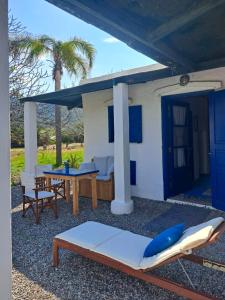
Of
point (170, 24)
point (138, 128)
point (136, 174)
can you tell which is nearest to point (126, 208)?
point (136, 174)

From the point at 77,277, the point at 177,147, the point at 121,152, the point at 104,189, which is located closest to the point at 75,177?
the point at 121,152

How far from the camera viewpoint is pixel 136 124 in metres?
7.31

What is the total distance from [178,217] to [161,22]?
12.4 ft

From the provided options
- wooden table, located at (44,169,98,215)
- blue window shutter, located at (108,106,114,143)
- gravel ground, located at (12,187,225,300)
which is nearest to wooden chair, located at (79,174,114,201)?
wooden table, located at (44,169,98,215)

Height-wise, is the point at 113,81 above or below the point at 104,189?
above

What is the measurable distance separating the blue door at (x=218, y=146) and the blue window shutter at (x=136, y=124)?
2019 mm

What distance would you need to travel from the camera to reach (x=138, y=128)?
727cm

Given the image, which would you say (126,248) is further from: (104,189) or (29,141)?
(29,141)

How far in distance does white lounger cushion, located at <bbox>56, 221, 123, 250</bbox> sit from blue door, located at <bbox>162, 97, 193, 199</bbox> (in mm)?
3446

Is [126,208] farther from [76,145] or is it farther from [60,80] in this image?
[76,145]

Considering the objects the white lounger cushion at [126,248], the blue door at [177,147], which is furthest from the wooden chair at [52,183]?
the white lounger cushion at [126,248]

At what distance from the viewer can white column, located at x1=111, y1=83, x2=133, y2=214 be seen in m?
5.92

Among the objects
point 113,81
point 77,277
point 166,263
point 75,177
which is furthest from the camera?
point 113,81

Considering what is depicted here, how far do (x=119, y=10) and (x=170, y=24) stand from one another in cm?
73
